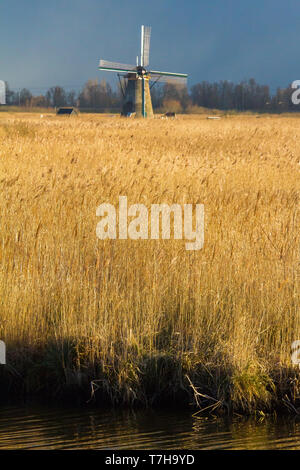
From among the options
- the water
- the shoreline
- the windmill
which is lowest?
the water

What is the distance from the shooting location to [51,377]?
A: 443 centimetres

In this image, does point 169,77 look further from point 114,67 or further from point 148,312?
point 148,312

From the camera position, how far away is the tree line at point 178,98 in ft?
375

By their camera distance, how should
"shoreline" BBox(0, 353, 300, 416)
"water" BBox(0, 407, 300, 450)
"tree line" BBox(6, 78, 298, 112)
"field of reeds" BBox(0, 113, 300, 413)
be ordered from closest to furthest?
"water" BBox(0, 407, 300, 450)
"shoreline" BBox(0, 353, 300, 416)
"field of reeds" BBox(0, 113, 300, 413)
"tree line" BBox(6, 78, 298, 112)

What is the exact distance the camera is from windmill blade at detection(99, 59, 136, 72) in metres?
55.2

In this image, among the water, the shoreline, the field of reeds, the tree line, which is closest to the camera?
the water

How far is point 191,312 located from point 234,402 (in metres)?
0.81

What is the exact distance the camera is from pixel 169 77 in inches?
2282

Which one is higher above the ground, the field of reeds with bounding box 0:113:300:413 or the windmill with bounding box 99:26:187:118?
the windmill with bounding box 99:26:187:118

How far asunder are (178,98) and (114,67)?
6819cm

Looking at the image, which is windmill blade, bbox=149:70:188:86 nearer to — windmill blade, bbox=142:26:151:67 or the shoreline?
windmill blade, bbox=142:26:151:67

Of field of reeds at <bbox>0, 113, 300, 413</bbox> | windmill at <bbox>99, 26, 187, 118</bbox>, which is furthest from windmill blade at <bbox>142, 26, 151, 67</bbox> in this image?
field of reeds at <bbox>0, 113, 300, 413</bbox>

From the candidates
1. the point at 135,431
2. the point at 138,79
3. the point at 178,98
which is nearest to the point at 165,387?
the point at 135,431

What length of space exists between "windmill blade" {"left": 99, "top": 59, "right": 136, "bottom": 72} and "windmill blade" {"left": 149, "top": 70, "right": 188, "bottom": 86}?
2.05 meters
